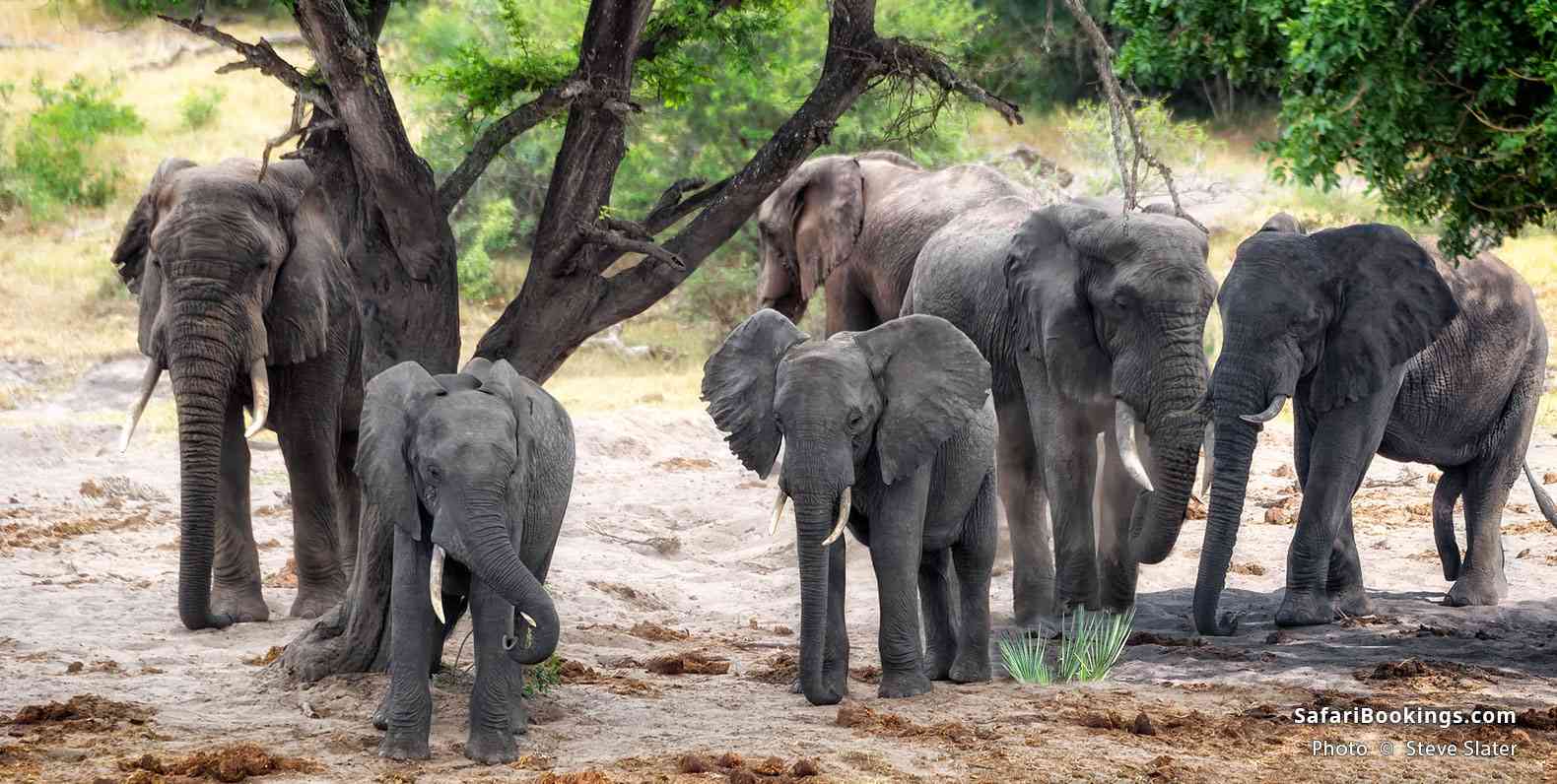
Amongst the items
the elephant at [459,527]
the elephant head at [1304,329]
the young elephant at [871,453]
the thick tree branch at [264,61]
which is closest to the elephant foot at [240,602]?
the elephant at [459,527]

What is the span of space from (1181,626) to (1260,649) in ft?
2.19

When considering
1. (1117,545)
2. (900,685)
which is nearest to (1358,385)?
(1117,545)

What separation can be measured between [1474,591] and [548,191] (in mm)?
5565

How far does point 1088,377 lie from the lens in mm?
8453

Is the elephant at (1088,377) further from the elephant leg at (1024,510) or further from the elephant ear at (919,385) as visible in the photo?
the elephant ear at (919,385)

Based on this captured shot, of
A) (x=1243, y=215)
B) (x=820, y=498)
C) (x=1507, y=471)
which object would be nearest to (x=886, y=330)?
(x=820, y=498)

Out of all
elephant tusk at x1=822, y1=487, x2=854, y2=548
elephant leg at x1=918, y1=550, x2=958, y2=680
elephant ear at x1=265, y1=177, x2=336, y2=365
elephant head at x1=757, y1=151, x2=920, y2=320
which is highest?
elephant head at x1=757, y1=151, x2=920, y2=320

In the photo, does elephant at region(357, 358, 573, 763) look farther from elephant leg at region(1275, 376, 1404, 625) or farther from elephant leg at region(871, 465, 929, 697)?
elephant leg at region(1275, 376, 1404, 625)

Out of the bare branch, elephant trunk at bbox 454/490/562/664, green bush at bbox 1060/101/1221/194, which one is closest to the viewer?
elephant trunk at bbox 454/490/562/664

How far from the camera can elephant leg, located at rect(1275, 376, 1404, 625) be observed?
8.56m

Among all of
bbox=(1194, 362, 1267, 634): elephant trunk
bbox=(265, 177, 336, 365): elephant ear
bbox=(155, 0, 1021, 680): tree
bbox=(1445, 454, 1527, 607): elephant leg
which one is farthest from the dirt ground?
bbox=(265, 177, 336, 365): elephant ear

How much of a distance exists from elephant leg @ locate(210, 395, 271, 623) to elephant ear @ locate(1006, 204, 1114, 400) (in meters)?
4.28

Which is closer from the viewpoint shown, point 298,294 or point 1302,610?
point 1302,610

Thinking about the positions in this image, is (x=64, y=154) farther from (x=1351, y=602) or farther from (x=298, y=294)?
(x=1351, y=602)
